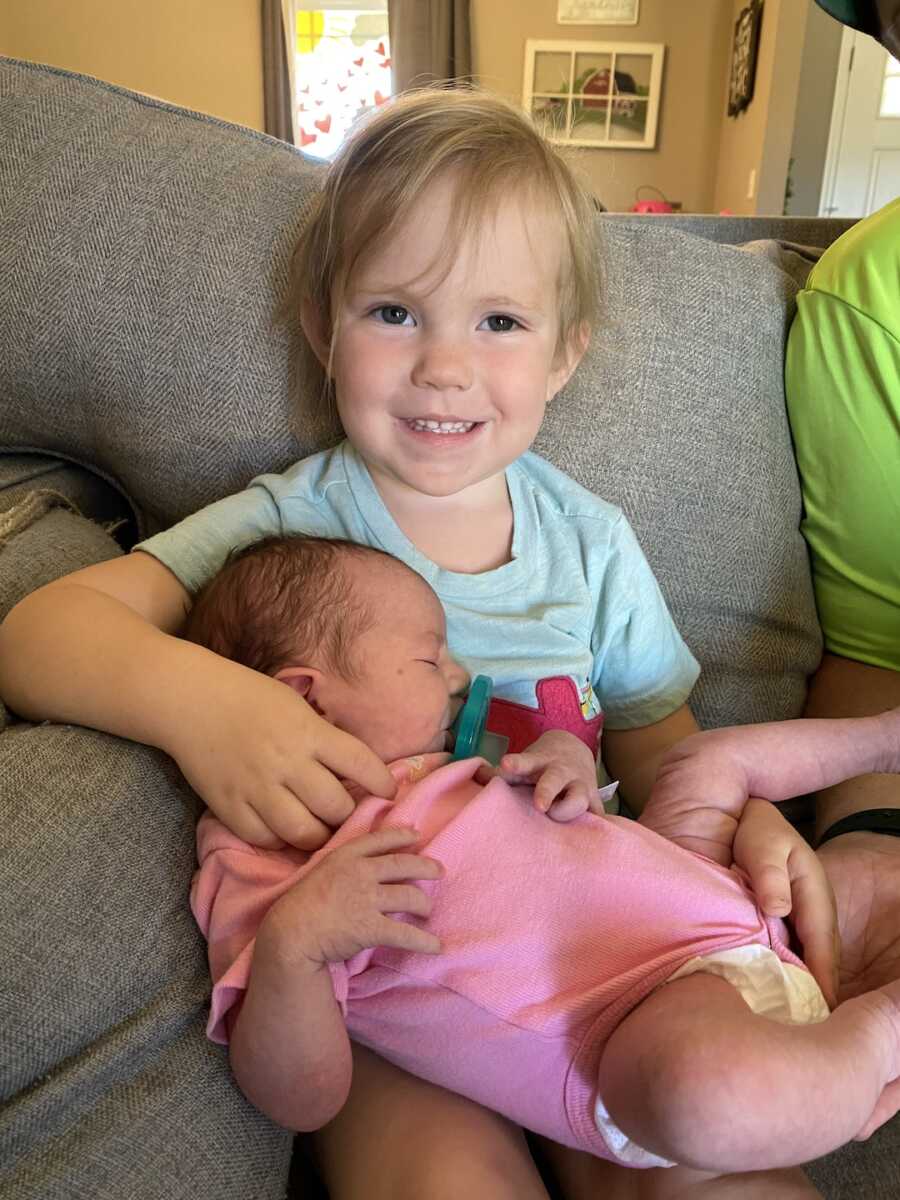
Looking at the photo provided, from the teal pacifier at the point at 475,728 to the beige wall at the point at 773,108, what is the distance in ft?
Result: 13.3

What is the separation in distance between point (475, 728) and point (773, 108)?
13.9 feet

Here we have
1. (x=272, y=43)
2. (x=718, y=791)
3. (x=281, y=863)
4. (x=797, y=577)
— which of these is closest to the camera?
(x=281, y=863)

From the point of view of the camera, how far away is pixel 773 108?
13.3 ft

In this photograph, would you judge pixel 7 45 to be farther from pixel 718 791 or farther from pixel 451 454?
pixel 718 791

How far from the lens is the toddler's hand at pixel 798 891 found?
0.65 meters

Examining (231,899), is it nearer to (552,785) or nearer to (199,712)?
(199,712)

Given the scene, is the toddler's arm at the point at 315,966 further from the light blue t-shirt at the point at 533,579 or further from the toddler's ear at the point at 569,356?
the toddler's ear at the point at 569,356

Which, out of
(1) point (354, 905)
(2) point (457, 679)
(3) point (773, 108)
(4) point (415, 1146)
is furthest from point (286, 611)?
(3) point (773, 108)

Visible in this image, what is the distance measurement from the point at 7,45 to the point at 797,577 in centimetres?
561

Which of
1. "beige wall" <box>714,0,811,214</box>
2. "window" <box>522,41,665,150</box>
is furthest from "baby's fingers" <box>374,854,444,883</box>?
"window" <box>522,41,665,150</box>

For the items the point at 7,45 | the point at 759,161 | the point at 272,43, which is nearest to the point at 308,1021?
the point at 759,161

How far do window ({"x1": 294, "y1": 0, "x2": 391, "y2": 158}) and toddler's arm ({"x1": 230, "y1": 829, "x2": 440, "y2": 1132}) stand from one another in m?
5.30

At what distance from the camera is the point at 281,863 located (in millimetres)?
659

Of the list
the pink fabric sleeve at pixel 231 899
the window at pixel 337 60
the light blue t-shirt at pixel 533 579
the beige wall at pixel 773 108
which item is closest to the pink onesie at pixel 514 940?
the pink fabric sleeve at pixel 231 899
